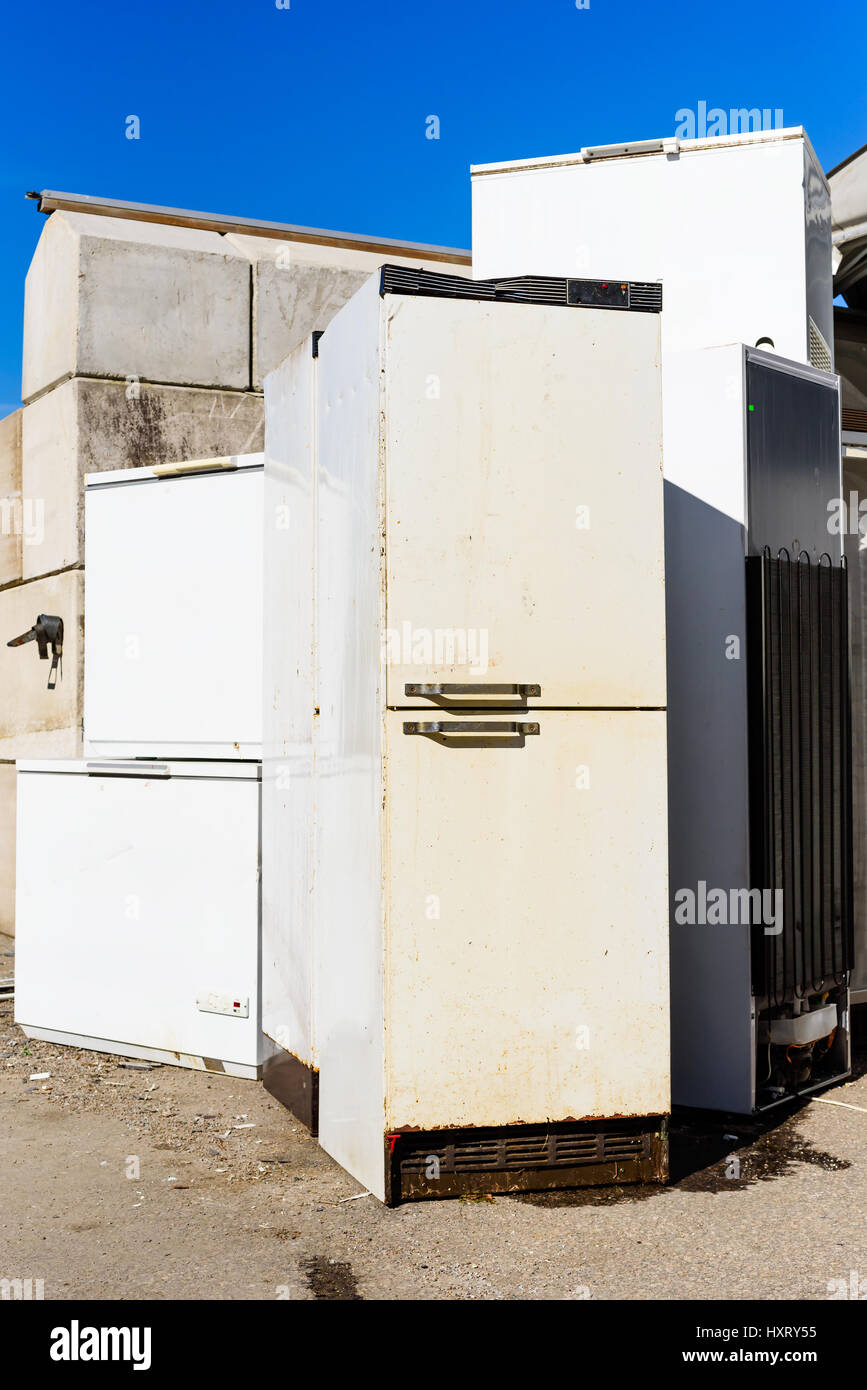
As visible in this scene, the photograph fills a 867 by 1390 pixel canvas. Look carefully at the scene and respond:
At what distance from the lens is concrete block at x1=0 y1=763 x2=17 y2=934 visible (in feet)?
27.0

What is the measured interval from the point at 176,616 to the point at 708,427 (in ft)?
7.87

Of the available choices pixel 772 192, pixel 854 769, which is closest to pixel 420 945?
pixel 854 769

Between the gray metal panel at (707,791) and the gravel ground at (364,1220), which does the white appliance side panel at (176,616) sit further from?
the gray metal panel at (707,791)

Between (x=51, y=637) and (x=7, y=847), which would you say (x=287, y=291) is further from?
(x=7, y=847)

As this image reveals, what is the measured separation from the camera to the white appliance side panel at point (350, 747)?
3.85 m

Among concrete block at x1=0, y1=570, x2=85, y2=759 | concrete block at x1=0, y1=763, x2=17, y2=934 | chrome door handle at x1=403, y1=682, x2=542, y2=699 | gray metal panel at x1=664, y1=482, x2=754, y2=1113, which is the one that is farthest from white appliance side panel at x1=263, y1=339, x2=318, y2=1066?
concrete block at x1=0, y1=763, x2=17, y2=934

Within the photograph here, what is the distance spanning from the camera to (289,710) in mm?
4809

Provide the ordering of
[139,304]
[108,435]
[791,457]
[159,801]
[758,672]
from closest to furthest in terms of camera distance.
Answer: [758,672] → [791,457] → [159,801] → [108,435] → [139,304]

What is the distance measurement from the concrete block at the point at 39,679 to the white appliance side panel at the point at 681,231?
121 inches

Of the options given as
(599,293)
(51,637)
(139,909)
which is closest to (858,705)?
(599,293)

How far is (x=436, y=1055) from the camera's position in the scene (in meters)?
3.81

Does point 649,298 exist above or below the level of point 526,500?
above
